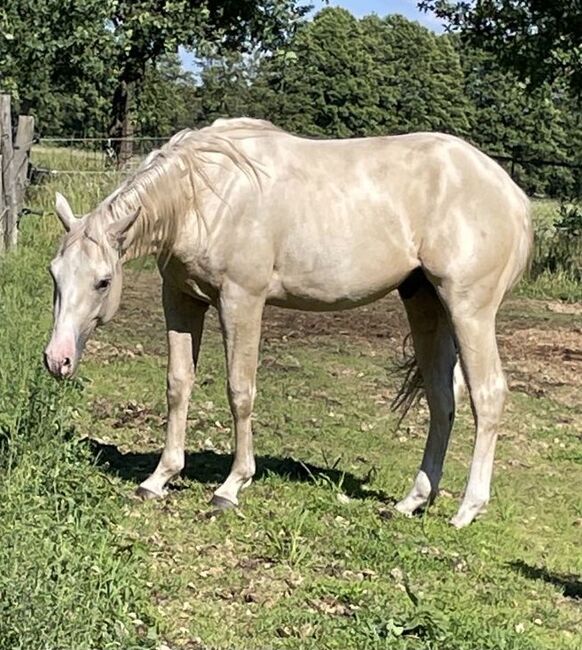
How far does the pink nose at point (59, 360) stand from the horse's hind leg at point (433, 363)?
6.34ft

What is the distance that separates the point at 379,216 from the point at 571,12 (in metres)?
9.88

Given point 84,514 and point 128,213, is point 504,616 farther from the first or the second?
point 128,213

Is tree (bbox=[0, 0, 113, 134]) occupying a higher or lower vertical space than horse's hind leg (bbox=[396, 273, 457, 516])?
higher

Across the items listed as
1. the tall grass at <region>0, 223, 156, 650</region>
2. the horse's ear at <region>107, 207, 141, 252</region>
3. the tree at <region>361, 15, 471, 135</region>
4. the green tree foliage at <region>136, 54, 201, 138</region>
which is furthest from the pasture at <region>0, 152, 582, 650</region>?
the tree at <region>361, 15, 471, 135</region>

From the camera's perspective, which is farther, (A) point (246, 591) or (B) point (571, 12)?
(B) point (571, 12)

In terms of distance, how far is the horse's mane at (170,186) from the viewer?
4.83m

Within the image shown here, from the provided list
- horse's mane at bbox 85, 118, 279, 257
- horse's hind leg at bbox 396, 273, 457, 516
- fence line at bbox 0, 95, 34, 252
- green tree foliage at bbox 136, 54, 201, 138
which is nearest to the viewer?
horse's mane at bbox 85, 118, 279, 257

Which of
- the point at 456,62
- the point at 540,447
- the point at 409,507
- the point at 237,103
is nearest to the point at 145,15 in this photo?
the point at 540,447

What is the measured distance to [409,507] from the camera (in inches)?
216

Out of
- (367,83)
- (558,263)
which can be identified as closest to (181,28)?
(558,263)

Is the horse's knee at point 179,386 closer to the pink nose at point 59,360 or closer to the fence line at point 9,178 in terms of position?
the pink nose at point 59,360

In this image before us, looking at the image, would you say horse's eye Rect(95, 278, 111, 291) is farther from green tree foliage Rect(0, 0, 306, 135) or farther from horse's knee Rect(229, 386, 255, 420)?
green tree foliage Rect(0, 0, 306, 135)

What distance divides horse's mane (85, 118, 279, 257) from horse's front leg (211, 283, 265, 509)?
0.42 metres

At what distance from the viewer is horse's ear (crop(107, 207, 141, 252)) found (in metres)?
4.66
